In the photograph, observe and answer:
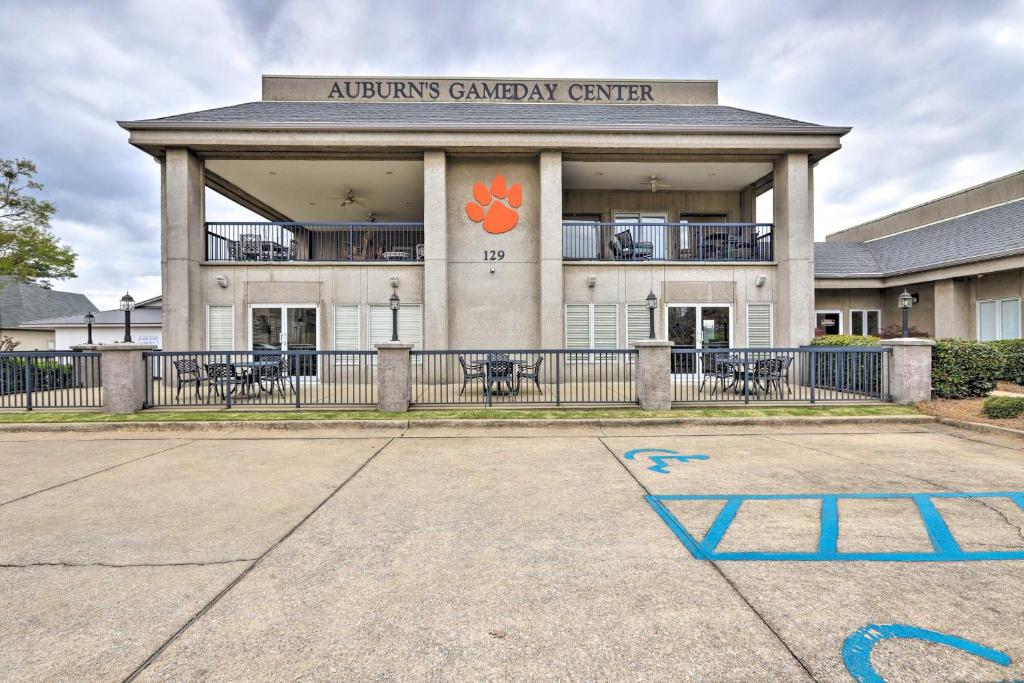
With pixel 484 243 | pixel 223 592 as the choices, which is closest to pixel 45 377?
pixel 484 243

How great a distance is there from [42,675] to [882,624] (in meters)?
4.44

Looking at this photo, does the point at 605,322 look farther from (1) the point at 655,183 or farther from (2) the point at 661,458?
(2) the point at 661,458

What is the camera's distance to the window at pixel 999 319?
14.3 m

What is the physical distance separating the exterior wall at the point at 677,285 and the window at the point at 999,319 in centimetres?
732

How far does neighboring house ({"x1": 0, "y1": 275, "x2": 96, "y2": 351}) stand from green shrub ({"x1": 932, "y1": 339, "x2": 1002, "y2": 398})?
44.6m

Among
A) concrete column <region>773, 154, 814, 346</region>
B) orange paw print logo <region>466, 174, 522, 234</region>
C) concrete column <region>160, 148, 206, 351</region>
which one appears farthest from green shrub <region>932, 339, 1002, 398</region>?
concrete column <region>160, 148, 206, 351</region>

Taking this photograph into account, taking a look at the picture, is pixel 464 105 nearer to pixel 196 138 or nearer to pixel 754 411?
pixel 196 138

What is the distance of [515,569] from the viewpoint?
129 inches

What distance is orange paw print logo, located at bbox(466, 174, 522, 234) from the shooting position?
1437 centimetres

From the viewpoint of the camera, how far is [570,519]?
4211 millimetres

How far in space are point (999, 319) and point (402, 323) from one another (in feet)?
62.7

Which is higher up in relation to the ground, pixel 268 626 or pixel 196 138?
pixel 196 138

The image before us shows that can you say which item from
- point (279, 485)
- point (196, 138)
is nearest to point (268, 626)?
point (279, 485)

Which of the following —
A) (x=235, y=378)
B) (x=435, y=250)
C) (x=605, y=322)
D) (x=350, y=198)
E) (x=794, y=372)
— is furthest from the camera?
(x=350, y=198)
